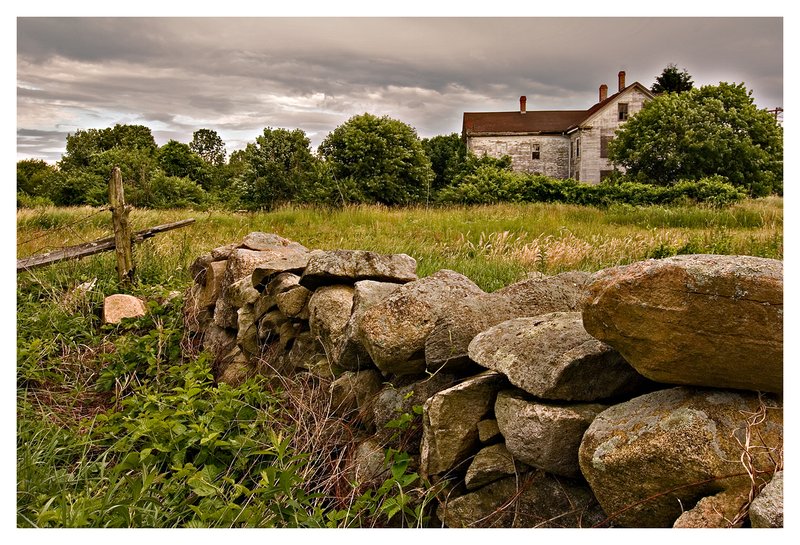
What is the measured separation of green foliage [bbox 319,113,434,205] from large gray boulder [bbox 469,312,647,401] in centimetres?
1803

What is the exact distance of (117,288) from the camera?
6.86 metres

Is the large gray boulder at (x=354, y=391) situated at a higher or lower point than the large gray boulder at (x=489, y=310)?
lower

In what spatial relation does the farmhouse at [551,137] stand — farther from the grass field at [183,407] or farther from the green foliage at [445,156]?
the grass field at [183,407]

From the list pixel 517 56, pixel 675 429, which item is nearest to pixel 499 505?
pixel 675 429


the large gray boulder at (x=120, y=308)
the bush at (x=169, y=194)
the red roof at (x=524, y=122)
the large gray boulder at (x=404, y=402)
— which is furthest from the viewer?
the red roof at (x=524, y=122)

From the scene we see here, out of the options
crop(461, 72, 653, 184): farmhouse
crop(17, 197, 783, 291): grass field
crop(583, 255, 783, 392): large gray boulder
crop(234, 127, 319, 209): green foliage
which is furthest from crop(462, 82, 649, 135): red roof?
crop(583, 255, 783, 392): large gray boulder

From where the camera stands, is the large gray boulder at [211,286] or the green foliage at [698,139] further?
the green foliage at [698,139]

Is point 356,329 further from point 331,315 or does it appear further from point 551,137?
point 551,137

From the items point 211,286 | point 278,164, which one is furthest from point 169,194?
point 211,286

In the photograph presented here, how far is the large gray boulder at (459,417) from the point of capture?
8.27ft

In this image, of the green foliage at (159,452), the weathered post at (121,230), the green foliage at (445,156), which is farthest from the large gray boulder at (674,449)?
the green foliage at (445,156)

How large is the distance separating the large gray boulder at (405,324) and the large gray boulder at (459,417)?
18.3 inches

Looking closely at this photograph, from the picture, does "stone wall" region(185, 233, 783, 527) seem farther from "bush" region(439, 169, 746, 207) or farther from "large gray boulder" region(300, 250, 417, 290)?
"bush" region(439, 169, 746, 207)

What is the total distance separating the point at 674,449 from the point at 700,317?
0.39 meters
